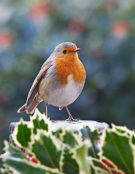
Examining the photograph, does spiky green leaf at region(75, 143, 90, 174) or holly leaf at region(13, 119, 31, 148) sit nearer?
spiky green leaf at region(75, 143, 90, 174)

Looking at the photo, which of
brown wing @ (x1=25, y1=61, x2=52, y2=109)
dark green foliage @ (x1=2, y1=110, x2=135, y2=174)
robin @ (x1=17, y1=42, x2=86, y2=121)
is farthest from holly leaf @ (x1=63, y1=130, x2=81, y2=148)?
brown wing @ (x1=25, y1=61, x2=52, y2=109)

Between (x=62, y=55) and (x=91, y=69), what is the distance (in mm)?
1393

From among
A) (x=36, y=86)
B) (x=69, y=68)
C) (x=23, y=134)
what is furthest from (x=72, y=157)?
(x=36, y=86)

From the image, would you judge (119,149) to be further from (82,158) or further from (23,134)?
(23,134)

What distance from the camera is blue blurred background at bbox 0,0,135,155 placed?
142 inches

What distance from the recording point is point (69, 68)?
2195mm

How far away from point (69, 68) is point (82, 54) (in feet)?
4.73

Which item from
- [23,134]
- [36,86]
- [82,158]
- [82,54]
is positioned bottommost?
[82,158]

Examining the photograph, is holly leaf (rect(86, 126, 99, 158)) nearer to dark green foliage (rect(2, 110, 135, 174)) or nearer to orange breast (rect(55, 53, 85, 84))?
dark green foliage (rect(2, 110, 135, 174))

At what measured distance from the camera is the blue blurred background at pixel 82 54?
3.61m

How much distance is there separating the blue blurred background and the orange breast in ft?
4.48

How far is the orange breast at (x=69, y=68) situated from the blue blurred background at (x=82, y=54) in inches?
53.7

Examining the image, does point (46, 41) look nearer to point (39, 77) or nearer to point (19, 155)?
point (39, 77)

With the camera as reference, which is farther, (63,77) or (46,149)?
(63,77)
